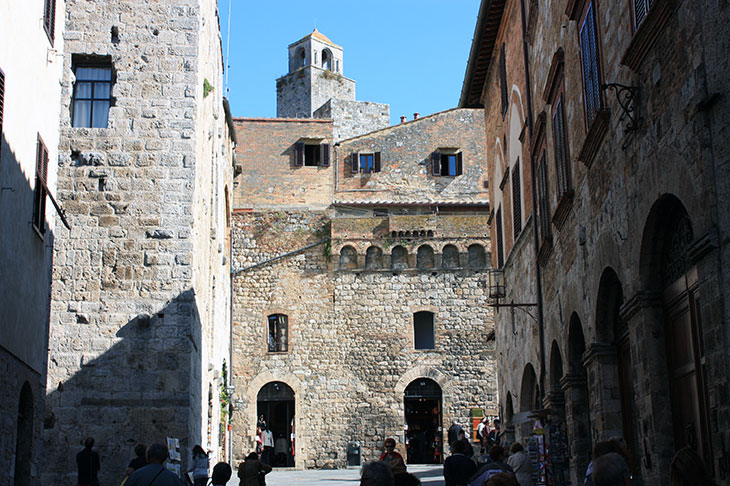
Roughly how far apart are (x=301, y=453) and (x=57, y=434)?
44.0 ft

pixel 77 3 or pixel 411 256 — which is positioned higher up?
pixel 77 3

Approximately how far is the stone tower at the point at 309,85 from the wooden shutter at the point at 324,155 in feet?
80.0

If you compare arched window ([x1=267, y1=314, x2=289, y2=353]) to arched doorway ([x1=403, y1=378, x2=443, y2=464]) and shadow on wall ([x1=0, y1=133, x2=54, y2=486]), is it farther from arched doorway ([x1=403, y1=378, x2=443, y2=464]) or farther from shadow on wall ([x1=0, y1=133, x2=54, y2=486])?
shadow on wall ([x1=0, y1=133, x2=54, y2=486])

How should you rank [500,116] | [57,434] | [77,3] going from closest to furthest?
[57,434]
[77,3]
[500,116]

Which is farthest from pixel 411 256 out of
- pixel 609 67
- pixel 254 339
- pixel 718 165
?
pixel 718 165

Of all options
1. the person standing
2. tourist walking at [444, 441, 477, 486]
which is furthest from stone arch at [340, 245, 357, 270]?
tourist walking at [444, 441, 477, 486]

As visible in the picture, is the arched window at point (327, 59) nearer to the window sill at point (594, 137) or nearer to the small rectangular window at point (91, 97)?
the small rectangular window at point (91, 97)

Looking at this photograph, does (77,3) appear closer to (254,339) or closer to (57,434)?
(57,434)

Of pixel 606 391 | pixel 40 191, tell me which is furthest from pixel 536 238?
pixel 40 191

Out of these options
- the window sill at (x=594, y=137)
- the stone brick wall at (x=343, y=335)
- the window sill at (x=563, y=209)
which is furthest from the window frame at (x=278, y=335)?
the window sill at (x=594, y=137)

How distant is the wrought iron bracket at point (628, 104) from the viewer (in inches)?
284

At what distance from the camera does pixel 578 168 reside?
9.95 m

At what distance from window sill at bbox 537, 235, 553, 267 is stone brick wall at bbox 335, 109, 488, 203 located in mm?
16949

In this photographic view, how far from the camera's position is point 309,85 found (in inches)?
2216
